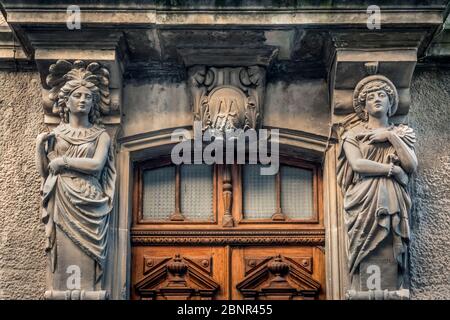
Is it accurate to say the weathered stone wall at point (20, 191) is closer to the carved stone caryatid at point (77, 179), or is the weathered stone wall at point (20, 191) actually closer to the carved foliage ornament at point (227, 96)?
the carved stone caryatid at point (77, 179)

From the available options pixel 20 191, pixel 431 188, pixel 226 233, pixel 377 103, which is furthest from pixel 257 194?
pixel 20 191

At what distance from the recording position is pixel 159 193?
927 centimetres

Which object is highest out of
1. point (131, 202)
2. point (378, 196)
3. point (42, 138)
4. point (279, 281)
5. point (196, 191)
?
point (42, 138)

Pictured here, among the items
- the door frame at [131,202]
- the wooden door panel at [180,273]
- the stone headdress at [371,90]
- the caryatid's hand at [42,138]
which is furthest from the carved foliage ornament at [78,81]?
the stone headdress at [371,90]

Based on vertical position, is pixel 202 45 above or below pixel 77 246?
above

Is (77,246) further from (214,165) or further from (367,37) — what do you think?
(367,37)

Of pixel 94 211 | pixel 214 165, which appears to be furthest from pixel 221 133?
pixel 94 211

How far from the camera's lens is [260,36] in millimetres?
8883

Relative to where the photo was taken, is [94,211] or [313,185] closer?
[94,211]

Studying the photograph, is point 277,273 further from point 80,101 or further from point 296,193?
point 80,101

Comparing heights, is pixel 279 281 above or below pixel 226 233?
below

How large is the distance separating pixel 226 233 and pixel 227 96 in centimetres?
102
